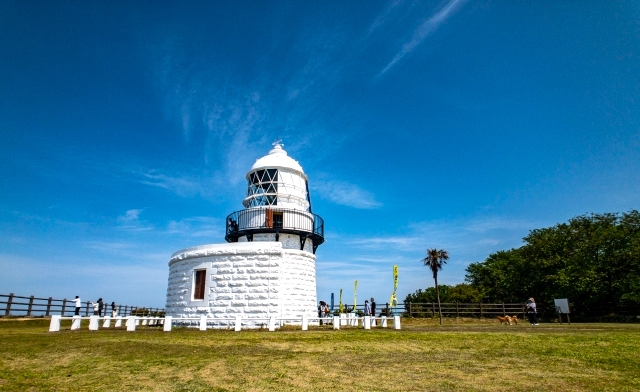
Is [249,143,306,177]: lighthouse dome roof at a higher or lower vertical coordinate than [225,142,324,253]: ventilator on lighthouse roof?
higher

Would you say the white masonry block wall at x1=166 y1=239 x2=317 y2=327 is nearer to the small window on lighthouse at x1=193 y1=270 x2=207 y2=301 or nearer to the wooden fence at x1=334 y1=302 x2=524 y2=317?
the small window on lighthouse at x1=193 y1=270 x2=207 y2=301

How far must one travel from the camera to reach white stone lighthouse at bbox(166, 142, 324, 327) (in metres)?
18.3

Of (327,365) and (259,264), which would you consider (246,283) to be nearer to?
(259,264)

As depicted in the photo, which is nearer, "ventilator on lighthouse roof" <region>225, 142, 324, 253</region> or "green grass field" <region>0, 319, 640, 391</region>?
"green grass field" <region>0, 319, 640, 391</region>

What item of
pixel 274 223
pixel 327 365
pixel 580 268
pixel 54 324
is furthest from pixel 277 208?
pixel 580 268

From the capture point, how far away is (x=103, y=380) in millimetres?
6574

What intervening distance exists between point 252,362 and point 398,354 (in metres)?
3.23

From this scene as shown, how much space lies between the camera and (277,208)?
21.0 meters

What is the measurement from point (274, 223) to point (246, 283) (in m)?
3.72

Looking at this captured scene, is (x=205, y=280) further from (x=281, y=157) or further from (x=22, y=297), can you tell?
(x=22, y=297)

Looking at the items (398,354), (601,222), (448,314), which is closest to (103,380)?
(398,354)

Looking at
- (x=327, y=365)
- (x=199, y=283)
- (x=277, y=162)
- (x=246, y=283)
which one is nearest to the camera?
(x=327, y=365)

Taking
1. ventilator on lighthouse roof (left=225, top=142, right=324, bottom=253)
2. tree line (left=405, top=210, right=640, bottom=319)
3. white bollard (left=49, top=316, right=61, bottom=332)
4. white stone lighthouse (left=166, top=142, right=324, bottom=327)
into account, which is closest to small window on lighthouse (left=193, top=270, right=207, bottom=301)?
white stone lighthouse (left=166, top=142, right=324, bottom=327)

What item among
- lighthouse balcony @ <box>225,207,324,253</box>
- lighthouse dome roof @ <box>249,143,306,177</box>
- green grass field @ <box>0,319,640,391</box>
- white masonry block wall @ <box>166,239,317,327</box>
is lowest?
green grass field @ <box>0,319,640,391</box>
